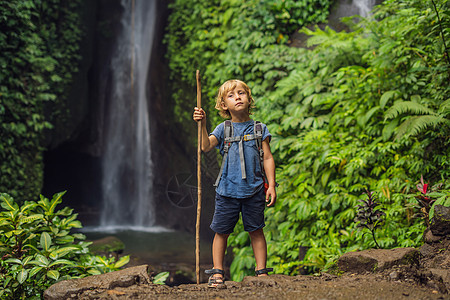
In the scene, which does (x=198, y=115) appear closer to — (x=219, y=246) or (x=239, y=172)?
(x=239, y=172)

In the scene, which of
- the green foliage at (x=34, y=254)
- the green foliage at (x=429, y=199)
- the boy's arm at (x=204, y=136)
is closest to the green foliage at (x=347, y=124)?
the green foliage at (x=429, y=199)

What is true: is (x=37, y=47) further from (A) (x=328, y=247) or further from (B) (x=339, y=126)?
(A) (x=328, y=247)

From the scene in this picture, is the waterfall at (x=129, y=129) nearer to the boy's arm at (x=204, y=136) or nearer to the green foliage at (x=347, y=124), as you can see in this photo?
the green foliage at (x=347, y=124)

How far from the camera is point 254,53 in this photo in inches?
280

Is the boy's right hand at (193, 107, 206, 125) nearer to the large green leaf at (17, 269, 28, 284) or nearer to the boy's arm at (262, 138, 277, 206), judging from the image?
the boy's arm at (262, 138, 277, 206)

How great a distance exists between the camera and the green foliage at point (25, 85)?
7.69m

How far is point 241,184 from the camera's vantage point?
10.6 feet

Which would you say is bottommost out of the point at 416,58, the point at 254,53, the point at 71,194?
the point at 71,194

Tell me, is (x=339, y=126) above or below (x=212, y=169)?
above

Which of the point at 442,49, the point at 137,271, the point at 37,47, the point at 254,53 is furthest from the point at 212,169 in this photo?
the point at 37,47

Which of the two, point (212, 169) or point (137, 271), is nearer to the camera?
point (137, 271)

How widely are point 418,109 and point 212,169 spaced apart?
2.41 m

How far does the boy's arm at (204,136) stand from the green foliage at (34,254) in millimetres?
1561

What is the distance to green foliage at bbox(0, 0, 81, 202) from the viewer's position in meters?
7.69
